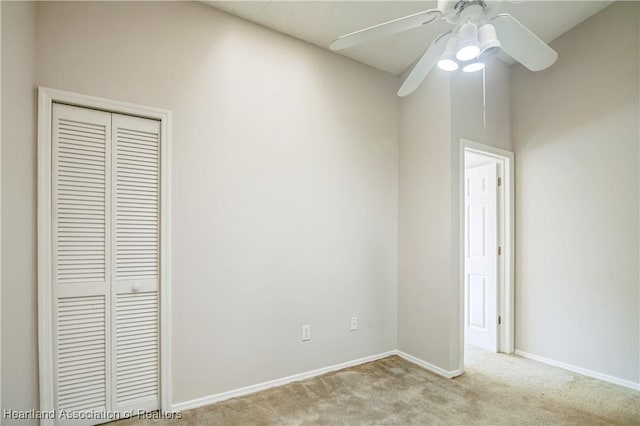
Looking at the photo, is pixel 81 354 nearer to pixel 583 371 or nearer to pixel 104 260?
pixel 104 260

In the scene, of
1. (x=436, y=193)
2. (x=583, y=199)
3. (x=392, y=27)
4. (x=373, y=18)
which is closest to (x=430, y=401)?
(x=436, y=193)

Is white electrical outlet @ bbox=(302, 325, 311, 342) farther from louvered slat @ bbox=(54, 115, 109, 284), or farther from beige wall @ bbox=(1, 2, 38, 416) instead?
beige wall @ bbox=(1, 2, 38, 416)

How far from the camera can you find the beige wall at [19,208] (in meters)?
1.54

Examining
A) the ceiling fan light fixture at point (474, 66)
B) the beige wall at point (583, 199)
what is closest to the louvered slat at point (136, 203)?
the ceiling fan light fixture at point (474, 66)

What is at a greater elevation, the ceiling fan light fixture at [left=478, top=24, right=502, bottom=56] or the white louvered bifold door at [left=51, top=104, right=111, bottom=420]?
the ceiling fan light fixture at [left=478, top=24, right=502, bottom=56]

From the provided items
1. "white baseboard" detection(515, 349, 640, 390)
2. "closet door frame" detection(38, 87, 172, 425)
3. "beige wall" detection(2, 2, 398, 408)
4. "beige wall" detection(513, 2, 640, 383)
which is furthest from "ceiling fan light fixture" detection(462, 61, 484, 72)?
"white baseboard" detection(515, 349, 640, 390)

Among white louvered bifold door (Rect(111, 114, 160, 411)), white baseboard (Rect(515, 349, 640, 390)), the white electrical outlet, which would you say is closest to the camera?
white louvered bifold door (Rect(111, 114, 160, 411))

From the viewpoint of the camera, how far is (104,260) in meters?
1.99

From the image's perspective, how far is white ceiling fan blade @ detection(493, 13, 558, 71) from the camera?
1.41 m

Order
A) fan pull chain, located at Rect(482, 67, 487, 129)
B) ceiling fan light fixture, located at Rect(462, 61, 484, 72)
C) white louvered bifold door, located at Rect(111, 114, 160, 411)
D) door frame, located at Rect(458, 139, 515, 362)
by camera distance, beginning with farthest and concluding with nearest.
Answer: door frame, located at Rect(458, 139, 515, 362) → fan pull chain, located at Rect(482, 67, 487, 129) → white louvered bifold door, located at Rect(111, 114, 160, 411) → ceiling fan light fixture, located at Rect(462, 61, 484, 72)

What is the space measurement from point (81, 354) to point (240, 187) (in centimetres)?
142

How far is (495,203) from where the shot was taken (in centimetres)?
339

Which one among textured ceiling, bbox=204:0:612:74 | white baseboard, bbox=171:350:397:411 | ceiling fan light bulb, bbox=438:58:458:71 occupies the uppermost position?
textured ceiling, bbox=204:0:612:74

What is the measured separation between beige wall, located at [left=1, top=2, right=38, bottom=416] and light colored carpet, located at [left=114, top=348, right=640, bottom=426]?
0.70 m
